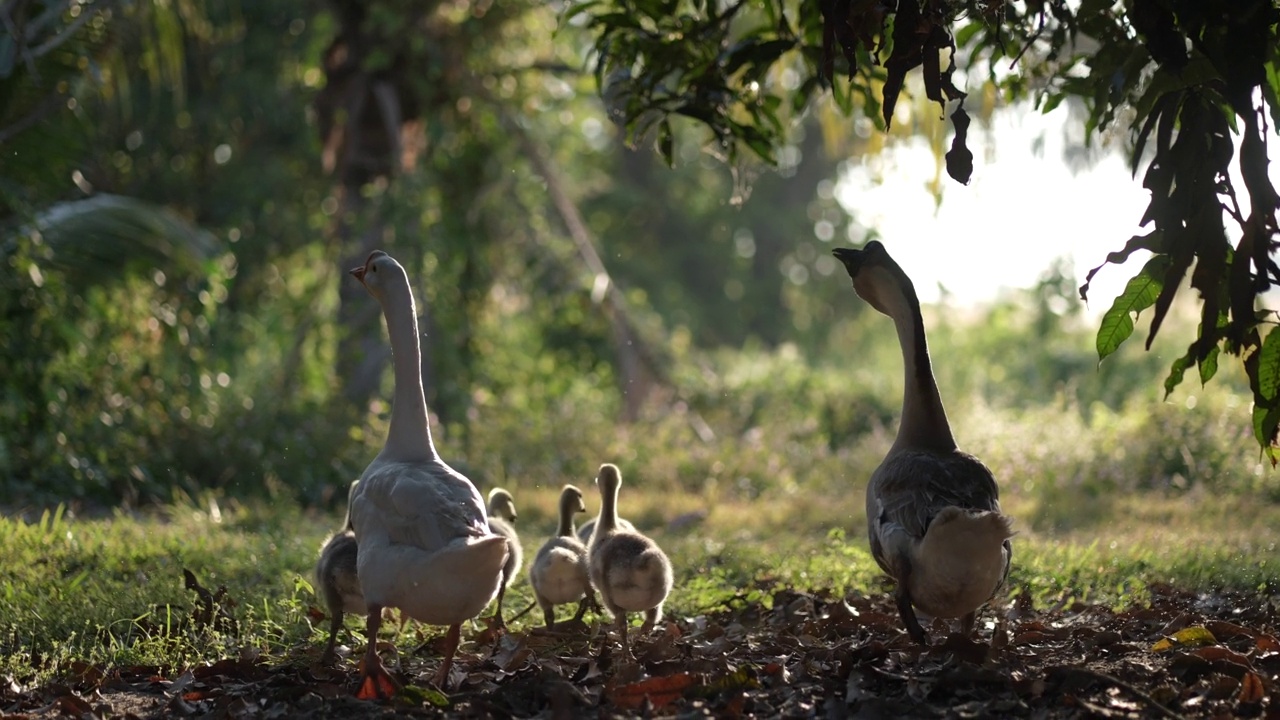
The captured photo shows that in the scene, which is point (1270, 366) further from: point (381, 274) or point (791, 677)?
point (381, 274)

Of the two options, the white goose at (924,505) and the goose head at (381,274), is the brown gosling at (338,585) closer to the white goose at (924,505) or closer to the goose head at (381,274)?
the goose head at (381,274)

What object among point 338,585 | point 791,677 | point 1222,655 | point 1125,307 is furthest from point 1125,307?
point 338,585

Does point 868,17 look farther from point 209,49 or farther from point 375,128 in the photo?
point 209,49

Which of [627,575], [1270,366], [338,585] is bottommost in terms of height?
[338,585]

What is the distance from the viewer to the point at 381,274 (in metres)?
6.20

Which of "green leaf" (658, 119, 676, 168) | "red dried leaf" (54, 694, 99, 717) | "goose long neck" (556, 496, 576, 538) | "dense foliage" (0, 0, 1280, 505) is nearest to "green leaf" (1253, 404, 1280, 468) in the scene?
"dense foliage" (0, 0, 1280, 505)

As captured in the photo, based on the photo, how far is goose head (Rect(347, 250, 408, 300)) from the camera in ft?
20.2

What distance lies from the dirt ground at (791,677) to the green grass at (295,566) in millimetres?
376

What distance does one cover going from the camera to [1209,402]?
1341cm

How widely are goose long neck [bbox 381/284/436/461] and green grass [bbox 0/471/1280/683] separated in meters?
1.12

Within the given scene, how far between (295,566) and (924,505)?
4.15 m

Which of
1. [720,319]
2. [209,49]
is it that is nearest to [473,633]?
[209,49]

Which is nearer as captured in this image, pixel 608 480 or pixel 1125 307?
pixel 1125 307

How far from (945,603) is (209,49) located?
15.0 m
